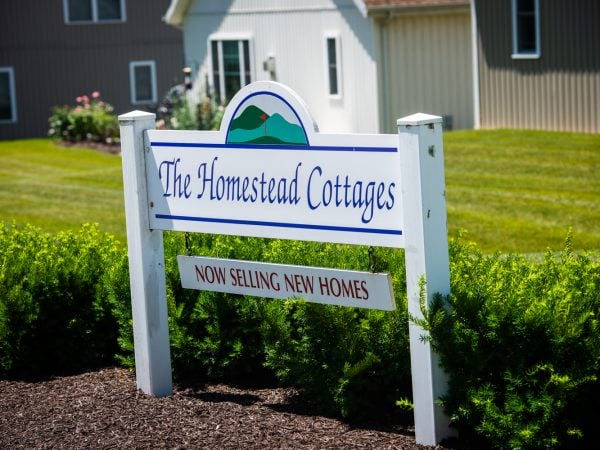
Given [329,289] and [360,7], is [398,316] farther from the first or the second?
[360,7]

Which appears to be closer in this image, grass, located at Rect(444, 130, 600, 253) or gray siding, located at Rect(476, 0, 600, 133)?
grass, located at Rect(444, 130, 600, 253)

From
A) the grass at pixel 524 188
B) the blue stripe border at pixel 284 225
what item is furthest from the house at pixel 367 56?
the blue stripe border at pixel 284 225

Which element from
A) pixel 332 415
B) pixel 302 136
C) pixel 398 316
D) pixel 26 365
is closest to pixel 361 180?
pixel 302 136

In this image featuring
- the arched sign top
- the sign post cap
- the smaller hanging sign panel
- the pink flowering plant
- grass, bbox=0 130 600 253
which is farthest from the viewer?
the pink flowering plant

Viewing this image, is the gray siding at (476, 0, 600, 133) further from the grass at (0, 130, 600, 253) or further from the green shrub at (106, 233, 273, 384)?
the green shrub at (106, 233, 273, 384)

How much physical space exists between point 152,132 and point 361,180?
1466mm

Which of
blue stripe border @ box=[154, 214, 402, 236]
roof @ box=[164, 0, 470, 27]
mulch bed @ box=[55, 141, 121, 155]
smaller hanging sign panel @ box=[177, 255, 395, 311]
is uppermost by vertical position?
roof @ box=[164, 0, 470, 27]

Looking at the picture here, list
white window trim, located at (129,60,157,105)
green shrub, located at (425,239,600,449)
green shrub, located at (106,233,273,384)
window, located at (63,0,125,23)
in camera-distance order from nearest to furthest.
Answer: green shrub, located at (425,239,600,449)
green shrub, located at (106,233,273,384)
window, located at (63,0,125,23)
white window trim, located at (129,60,157,105)

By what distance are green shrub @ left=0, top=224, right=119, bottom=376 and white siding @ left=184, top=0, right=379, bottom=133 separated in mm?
15654

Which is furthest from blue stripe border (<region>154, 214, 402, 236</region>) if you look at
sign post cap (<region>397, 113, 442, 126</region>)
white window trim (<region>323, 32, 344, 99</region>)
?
white window trim (<region>323, 32, 344, 99</region>)

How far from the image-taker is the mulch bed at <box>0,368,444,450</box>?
5.19 meters

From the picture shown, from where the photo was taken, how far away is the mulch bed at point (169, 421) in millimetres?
5188

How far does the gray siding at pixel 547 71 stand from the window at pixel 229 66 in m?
6.85

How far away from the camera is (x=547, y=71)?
67.1ft
